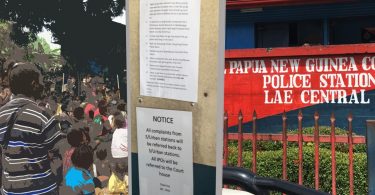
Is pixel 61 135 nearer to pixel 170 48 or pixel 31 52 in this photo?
pixel 31 52

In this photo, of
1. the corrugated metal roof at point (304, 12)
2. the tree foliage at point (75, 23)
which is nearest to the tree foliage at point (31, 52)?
the tree foliage at point (75, 23)

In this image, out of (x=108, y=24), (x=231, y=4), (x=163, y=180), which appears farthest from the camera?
(x=231, y=4)

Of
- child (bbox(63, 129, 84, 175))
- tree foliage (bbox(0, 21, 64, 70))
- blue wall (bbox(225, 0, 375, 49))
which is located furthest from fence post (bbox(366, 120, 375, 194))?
blue wall (bbox(225, 0, 375, 49))

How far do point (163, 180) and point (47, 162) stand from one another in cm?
106

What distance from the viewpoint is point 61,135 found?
312 centimetres

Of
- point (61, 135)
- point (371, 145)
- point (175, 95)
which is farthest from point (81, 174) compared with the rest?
point (371, 145)

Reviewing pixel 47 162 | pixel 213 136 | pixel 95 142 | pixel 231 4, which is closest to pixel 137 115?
pixel 213 136

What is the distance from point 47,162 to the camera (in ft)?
10.3

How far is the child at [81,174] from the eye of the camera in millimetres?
3084

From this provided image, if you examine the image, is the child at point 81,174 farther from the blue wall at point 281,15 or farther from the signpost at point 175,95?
Answer: the blue wall at point 281,15

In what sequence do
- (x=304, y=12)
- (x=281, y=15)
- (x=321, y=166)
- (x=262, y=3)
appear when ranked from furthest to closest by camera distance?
1. (x=281, y=15)
2. (x=304, y=12)
3. (x=262, y=3)
4. (x=321, y=166)

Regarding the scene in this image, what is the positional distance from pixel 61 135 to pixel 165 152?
1024 mm

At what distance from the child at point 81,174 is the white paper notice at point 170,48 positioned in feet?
2.89

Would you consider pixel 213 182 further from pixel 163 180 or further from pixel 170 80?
pixel 170 80
